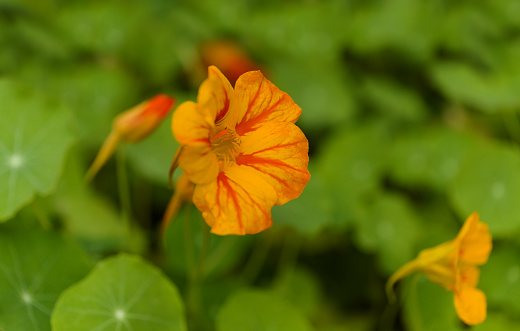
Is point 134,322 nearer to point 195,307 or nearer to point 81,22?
point 195,307

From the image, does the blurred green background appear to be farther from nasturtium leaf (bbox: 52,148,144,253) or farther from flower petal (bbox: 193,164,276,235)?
flower petal (bbox: 193,164,276,235)

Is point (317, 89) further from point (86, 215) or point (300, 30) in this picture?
point (86, 215)

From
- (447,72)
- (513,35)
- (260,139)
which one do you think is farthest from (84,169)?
(513,35)

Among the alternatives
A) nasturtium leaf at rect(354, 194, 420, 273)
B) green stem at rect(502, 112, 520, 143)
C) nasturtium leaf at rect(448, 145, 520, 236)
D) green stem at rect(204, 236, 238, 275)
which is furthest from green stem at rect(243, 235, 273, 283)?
green stem at rect(502, 112, 520, 143)

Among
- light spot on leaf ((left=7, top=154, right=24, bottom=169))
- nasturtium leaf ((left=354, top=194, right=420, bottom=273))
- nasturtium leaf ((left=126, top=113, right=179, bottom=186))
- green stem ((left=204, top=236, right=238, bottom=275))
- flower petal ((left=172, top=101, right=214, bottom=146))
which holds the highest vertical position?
flower petal ((left=172, top=101, right=214, bottom=146))

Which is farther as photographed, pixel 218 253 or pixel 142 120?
pixel 218 253

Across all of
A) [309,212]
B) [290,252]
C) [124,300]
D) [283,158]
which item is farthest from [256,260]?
[283,158]

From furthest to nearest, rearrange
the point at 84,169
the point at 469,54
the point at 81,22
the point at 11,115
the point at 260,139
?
the point at 469,54
the point at 81,22
the point at 84,169
the point at 11,115
the point at 260,139

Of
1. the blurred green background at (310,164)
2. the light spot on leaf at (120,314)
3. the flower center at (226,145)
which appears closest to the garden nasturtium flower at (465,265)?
the blurred green background at (310,164)
